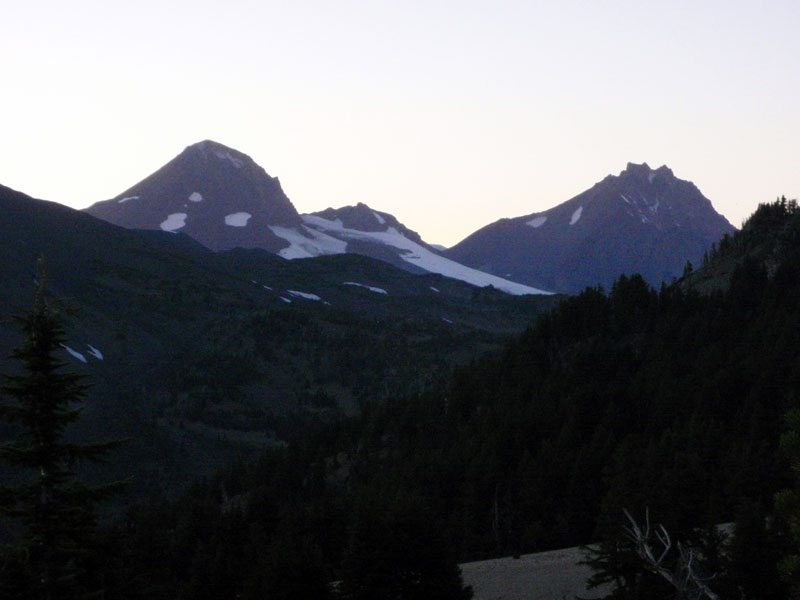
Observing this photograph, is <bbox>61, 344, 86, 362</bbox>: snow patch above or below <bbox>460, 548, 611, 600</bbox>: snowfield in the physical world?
below

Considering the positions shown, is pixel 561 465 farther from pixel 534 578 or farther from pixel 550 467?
pixel 534 578

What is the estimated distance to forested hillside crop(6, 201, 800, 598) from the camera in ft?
106

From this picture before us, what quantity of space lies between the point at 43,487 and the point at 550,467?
54711mm

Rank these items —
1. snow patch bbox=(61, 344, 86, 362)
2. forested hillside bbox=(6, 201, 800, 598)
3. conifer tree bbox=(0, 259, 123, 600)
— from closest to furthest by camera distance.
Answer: conifer tree bbox=(0, 259, 123, 600), forested hillside bbox=(6, 201, 800, 598), snow patch bbox=(61, 344, 86, 362)

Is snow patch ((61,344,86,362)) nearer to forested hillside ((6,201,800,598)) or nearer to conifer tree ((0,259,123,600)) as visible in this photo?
forested hillside ((6,201,800,598))

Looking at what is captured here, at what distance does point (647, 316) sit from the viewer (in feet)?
340

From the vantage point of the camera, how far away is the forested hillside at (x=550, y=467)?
32250 millimetres

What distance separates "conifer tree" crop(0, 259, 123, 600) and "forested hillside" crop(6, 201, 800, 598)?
401cm

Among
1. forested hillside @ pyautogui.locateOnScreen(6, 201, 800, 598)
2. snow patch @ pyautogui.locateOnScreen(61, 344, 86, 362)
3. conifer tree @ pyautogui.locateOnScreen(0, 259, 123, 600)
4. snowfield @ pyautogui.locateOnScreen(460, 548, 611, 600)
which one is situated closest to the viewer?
conifer tree @ pyautogui.locateOnScreen(0, 259, 123, 600)

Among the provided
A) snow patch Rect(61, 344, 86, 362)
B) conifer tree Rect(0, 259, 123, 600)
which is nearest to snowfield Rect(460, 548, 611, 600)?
conifer tree Rect(0, 259, 123, 600)

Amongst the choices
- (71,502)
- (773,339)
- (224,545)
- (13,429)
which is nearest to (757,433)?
(773,339)

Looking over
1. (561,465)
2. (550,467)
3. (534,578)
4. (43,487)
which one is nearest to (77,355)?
(550,467)

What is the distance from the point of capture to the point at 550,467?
69.2 meters

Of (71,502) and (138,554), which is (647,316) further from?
(71,502)
